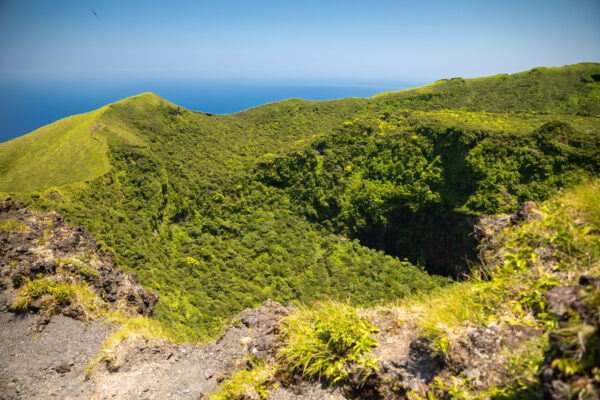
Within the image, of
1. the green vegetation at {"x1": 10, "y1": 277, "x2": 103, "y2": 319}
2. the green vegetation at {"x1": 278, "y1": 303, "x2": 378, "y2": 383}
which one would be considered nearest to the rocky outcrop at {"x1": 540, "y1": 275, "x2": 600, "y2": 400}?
the green vegetation at {"x1": 278, "y1": 303, "x2": 378, "y2": 383}

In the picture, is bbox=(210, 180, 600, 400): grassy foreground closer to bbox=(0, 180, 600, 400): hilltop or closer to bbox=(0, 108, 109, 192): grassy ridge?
bbox=(0, 180, 600, 400): hilltop

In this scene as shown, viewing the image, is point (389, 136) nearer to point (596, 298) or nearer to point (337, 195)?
point (337, 195)

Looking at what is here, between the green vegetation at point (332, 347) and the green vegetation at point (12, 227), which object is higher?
the green vegetation at point (12, 227)

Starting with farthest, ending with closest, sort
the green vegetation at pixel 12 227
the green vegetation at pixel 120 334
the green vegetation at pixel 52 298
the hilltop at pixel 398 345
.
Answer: the green vegetation at pixel 12 227 → the green vegetation at pixel 52 298 → the green vegetation at pixel 120 334 → the hilltop at pixel 398 345

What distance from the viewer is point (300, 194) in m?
49.0

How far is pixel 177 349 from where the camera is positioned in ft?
25.2

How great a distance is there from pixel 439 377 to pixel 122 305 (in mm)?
13262

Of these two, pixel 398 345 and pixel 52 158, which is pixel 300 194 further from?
pixel 398 345

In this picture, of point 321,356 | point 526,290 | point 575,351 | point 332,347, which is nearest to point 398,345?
point 332,347

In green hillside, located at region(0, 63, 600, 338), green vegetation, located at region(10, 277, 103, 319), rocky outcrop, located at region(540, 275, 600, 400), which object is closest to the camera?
rocky outcrop, located at region(540, 275, 600, 400)

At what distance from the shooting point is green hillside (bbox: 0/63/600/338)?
108ft

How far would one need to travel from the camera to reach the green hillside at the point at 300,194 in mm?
32938

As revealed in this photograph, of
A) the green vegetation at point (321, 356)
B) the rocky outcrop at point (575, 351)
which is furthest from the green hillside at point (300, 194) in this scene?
the rocky outcrop at point (575, 351)

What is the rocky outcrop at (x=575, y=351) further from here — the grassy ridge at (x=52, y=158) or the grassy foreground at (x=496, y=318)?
the grassy ridge at (x=52, y=158)
